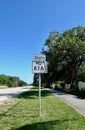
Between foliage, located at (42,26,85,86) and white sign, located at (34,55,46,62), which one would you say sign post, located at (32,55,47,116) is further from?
foliage, located at (42,26,85,86)

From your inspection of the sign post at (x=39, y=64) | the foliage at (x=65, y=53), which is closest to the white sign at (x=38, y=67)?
the sign post at (x=39, y=64)

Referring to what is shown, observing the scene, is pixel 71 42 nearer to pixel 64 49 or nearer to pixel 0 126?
pixel 64 49

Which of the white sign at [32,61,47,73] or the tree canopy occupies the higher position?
the tree canopy

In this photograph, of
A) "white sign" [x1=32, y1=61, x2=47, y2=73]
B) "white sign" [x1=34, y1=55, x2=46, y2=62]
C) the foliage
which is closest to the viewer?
"white sign" [x1=32, y1=61, x2=47, y2=73]

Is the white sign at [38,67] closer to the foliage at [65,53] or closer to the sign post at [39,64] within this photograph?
the sign post at [39,64]

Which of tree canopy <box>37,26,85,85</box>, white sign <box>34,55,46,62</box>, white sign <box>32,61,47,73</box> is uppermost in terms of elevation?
tree canopy <box>37,26,85,85</box>

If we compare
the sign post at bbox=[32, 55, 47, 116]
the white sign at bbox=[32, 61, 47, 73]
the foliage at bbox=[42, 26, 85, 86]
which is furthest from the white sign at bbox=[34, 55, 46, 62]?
the foliage at bbox=[42, 26, 85, 86]

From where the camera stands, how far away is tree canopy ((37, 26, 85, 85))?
128 ft

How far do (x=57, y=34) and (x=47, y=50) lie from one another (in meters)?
3.48

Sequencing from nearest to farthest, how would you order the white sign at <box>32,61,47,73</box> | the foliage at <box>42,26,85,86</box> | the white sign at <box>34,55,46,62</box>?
the white sign at <box>32,61,47,73</box>
the white sign at <box>34,55,46,62</box>
the foliage at <box>42,26,85,86</box>

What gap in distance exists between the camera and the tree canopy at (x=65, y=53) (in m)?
39.0

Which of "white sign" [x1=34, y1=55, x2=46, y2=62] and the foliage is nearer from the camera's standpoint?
"white sign" [x1=34, y1=55, x2=46, y2=62]

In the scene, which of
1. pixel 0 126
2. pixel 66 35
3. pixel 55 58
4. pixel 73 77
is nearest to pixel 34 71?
pixel 0 126

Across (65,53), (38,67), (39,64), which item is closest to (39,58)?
(39,64)
